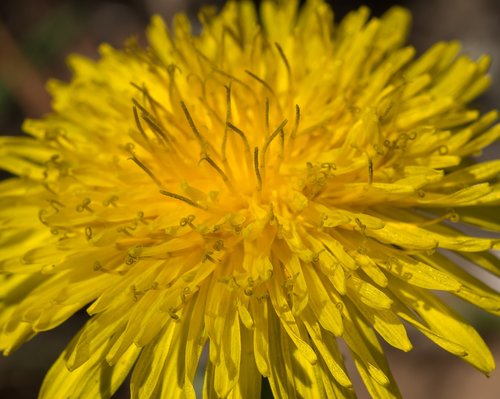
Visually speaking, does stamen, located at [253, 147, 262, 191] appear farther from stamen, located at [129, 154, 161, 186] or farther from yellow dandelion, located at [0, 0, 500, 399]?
stamen, located at [129, 154, 161, 186]

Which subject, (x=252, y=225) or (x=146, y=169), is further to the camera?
(x=146, y=169)

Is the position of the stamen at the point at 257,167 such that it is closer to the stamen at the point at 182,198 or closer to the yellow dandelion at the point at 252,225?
the yellow dandelion at the point at 252,225

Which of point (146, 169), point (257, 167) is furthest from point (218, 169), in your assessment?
point (146, 169)

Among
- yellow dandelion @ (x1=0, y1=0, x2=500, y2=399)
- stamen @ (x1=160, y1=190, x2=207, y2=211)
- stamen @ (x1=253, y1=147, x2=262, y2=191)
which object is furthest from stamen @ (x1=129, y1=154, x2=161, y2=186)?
stamen @ (x1=253, y1=147, x2=262, y2=191)

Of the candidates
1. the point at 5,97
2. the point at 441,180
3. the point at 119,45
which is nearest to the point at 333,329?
Result: the point at 441,180

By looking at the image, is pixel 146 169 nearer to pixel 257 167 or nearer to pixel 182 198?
pixel 182 198

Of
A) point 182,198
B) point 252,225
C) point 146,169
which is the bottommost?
point 252,225

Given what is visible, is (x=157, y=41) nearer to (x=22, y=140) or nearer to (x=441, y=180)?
(x=22, y=140)

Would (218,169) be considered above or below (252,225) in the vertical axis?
above

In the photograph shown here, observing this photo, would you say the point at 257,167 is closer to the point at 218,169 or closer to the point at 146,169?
→ the point at 218,169

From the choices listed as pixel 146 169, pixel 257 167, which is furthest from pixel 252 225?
pixel 146 169
